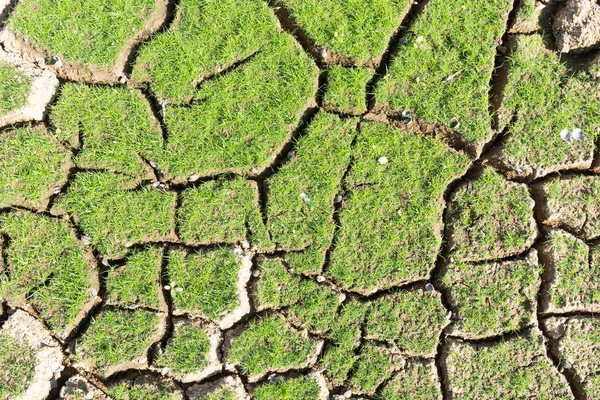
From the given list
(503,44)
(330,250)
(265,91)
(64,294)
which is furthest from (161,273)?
(503,44)

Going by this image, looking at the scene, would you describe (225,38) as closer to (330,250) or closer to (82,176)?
(82,176)

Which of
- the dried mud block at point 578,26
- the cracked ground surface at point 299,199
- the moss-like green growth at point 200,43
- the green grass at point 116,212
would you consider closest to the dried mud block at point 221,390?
the cracked ground surface at point 299,199

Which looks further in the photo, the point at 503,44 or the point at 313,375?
the point at 503,44

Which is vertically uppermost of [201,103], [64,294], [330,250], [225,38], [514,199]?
[225,38]

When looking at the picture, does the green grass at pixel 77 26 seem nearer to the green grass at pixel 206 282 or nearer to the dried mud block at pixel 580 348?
the green grass at pixel 206 282

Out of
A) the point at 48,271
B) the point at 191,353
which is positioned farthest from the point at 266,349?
the point at 48,271

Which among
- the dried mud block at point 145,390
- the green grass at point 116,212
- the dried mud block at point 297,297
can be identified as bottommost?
the dried mud block at point 145,390

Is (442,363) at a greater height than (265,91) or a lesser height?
lesser
